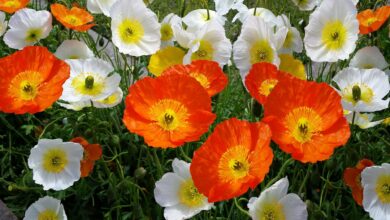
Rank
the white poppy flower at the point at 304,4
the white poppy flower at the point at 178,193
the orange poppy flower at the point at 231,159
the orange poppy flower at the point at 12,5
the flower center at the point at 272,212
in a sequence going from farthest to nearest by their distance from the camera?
1. the white poppy flower at the point at 304,4
2. the orange poppy flower at the point at 12,5
3. the white poppy flower at the point at 178,193
4. the flower center at the point at 272,212
5. the orange poppy flower at the point at 231,159

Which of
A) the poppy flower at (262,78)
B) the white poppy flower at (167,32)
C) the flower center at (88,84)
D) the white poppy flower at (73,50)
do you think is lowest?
the white poppy flower at (73,50)

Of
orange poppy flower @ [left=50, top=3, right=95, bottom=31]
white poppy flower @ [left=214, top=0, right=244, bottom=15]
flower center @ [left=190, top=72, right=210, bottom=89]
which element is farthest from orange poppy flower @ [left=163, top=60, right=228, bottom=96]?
white poppy flower @ [left=214, top=0, right=244, bottom=15]

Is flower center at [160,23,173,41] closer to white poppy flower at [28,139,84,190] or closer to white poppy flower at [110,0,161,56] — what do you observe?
white poppy flower at [110,0,161,56]

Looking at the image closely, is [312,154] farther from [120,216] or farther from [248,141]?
[120,216]

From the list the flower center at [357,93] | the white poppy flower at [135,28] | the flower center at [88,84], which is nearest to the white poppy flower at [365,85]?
the flower center at [357,93]

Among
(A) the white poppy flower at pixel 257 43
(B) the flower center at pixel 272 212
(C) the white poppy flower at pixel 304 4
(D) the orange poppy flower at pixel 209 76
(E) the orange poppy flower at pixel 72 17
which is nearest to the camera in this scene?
(B) the flower center at pixel 272 212

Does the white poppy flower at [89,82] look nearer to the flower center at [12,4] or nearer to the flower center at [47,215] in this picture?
the flower center at [47,215]
